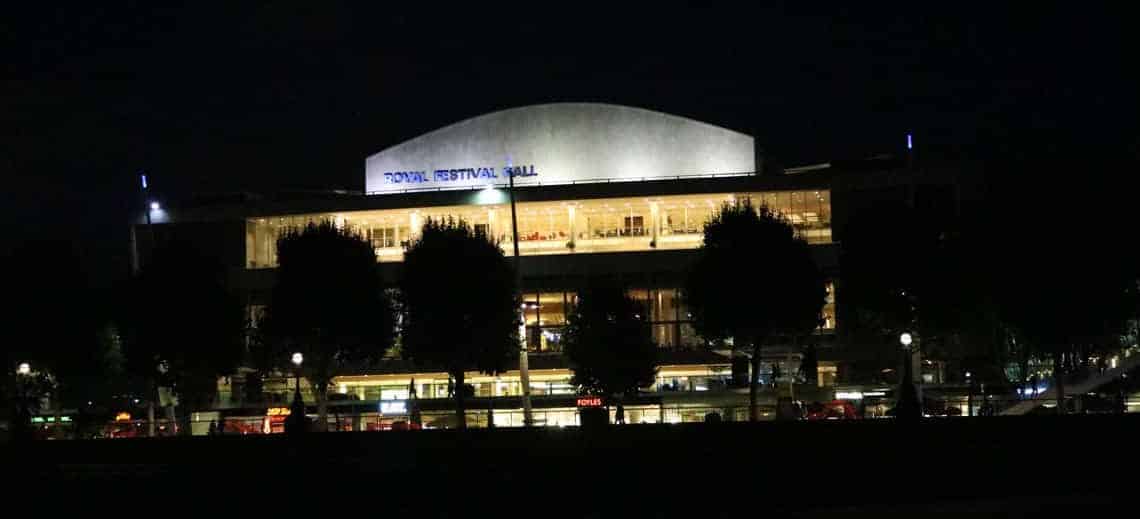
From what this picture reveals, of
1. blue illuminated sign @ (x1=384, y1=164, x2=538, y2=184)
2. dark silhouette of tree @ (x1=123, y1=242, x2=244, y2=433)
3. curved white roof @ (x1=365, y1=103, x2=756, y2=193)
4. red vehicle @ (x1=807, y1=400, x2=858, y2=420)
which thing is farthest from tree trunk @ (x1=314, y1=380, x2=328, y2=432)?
curved white roof @ (x1=365, y1=103, x2=756, y2=193)

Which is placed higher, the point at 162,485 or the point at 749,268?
the point at 749,268

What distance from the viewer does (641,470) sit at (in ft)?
121

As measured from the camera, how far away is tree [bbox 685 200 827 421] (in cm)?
6850

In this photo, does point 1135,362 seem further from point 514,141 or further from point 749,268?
point 514,141

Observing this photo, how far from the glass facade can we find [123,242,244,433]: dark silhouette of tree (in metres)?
23.7

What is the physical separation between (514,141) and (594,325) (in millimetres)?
30626

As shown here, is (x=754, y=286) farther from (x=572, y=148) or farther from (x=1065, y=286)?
(x=572, y=148)

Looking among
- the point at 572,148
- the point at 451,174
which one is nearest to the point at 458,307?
the point at 451,174

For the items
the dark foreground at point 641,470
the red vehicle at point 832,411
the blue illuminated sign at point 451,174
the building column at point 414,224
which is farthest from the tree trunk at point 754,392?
the building column at point 414,224

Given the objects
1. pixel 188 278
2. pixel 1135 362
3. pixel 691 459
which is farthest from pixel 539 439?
pixel 1135 362

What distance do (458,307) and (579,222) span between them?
3036 cm

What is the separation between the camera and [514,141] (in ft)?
327

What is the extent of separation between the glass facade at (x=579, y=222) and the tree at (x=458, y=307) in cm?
2423

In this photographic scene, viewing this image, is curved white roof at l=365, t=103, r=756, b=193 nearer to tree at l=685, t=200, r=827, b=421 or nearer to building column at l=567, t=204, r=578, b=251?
building column at l=567, t=204, r=578, b=251
